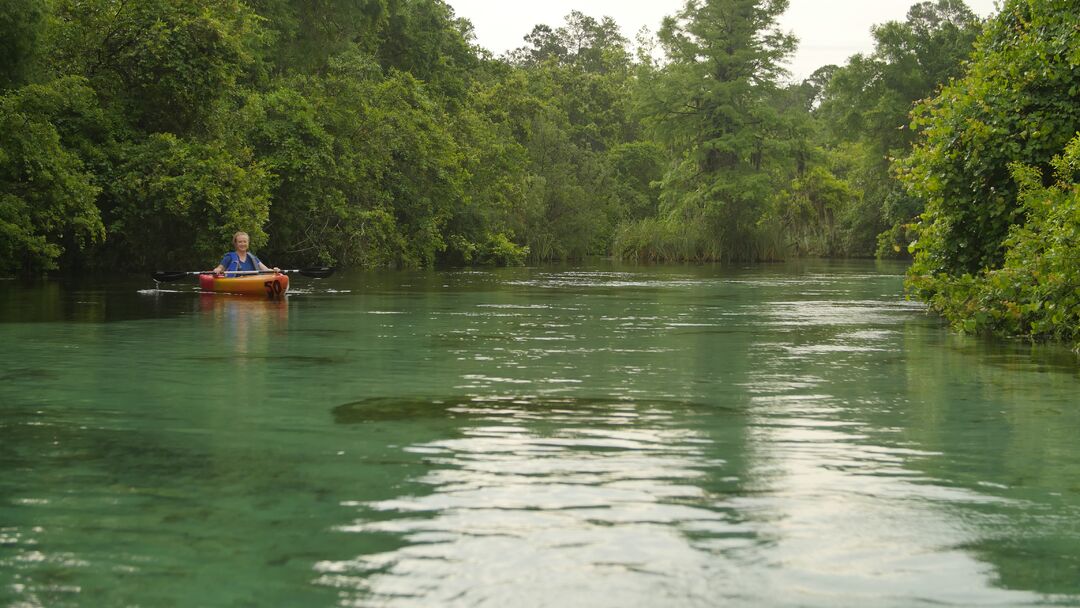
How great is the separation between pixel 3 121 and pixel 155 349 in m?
15.3

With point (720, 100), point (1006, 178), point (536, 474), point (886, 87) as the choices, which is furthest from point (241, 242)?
point (886, 87)

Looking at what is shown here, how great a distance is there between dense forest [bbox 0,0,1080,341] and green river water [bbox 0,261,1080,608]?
12.2 ft

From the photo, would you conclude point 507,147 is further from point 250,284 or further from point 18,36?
point 250,284

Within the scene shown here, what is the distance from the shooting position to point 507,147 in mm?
62875

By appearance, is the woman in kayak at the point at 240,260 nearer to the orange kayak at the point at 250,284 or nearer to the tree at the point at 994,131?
the orange kayak at the point at 250,284

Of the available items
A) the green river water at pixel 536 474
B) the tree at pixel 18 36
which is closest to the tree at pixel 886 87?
the tree at pixel 18 36

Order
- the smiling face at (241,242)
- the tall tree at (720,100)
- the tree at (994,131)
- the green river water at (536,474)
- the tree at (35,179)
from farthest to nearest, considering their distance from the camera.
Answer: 1. the tall tree at (720,100)
2. the tree at (35,179)
3. the smiling face at (241,242)
4. the tree at (994,131)
5. the green river water at (536,474)

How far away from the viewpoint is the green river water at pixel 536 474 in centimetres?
519

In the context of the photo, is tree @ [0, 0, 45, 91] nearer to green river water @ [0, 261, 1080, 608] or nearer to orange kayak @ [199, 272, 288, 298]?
orange kayak @ [199, 272, 288, 298]

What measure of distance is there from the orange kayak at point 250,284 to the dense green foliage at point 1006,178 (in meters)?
11.7

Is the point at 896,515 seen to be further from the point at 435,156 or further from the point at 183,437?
the point at 435,156

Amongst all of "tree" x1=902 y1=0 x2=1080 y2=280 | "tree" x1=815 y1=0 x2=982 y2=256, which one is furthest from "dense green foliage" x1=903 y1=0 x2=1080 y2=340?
"tree" x1=815 y1=0 x2=982 y2=256

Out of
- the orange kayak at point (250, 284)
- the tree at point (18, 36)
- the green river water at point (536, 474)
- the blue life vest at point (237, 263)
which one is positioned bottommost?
the green river water at point (536, 474)

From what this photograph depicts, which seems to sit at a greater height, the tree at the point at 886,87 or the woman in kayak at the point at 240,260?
the tree at the point at 886,87
